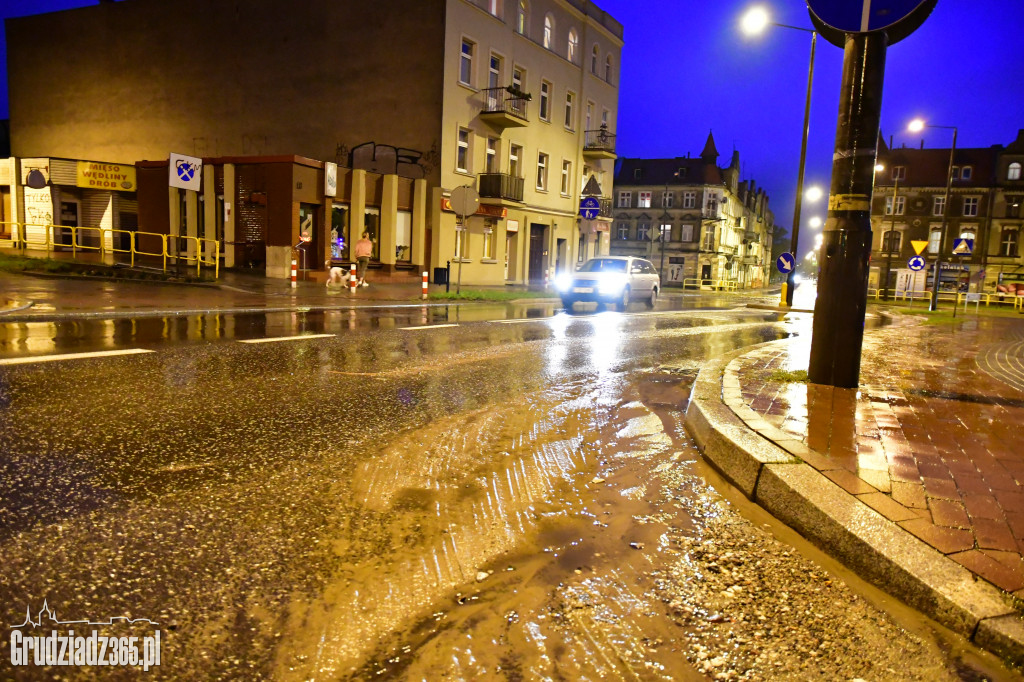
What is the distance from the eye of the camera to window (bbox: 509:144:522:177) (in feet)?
105

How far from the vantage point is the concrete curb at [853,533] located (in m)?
2.32

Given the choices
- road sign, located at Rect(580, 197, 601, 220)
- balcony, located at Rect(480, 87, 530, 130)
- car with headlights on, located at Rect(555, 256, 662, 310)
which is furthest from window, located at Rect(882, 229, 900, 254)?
car with headlights on, located at Rect(555, 256, 662, 310)

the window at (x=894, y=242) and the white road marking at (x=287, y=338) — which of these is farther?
the window at (x=894, y=242)

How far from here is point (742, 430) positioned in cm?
434

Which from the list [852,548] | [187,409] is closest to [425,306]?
[187,409]

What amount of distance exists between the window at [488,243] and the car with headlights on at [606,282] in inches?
466

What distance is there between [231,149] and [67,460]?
1362 inches

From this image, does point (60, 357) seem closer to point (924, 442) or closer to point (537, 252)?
point (924, 442)

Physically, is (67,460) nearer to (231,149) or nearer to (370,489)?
(370,489)

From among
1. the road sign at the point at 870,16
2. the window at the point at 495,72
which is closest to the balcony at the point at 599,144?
the window at the point at 495,72

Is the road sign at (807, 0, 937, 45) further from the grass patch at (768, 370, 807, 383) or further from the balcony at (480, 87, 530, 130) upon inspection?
the balcony at (480, 87, 530, 130)

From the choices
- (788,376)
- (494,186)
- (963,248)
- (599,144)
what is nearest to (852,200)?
(788,376)

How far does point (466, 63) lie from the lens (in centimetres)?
2864

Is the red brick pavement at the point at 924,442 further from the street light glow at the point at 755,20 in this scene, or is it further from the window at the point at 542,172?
the window at the point at 542,172
